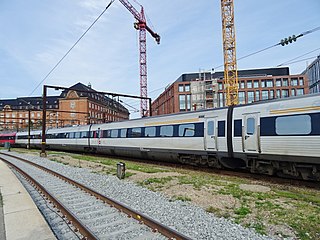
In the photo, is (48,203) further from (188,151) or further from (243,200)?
(188,151)

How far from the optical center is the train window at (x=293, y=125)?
8.41 metres

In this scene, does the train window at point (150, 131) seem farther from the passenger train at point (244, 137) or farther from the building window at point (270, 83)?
the building window at point (270, 83)

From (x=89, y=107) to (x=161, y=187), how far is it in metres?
82.8

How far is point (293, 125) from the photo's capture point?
8.80 metres

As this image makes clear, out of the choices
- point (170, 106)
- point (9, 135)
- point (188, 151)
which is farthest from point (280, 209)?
point (170, 106)

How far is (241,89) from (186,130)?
6377cm

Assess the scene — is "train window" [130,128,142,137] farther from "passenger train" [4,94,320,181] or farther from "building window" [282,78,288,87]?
"building window" [282,78,288,87]

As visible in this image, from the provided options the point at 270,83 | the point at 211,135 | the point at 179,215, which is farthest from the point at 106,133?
the point at 270,83

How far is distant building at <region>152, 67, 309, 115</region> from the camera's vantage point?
70.9m

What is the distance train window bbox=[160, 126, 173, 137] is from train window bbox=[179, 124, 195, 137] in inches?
33.7

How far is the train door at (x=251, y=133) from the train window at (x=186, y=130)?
3.19m

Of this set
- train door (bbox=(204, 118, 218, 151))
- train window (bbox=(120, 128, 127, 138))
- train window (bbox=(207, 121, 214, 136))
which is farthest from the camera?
train window (bbox=(120, 128, 127, 138))

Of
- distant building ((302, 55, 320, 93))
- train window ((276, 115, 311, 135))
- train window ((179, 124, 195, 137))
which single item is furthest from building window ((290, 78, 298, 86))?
train window ((276, 115, 311, 135))

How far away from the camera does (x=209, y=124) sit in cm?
1226
